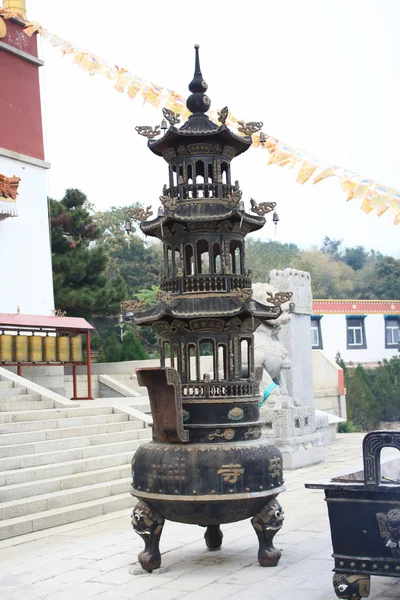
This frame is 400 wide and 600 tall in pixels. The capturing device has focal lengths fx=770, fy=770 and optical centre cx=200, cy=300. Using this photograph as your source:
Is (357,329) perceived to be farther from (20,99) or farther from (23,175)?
(20,99)

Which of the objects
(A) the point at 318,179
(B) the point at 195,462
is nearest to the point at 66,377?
(A) the point at 318,179

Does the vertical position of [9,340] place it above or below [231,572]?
above

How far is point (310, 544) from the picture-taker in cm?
817

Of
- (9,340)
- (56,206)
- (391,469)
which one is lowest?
(391,469)

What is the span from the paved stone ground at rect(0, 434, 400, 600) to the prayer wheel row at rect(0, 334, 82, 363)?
836 cm

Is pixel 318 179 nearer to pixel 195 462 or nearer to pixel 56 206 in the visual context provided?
pixel 195 462

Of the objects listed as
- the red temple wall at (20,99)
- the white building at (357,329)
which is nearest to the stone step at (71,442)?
the red temple wall at (20,99)

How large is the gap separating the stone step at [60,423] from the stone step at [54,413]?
17 centimetres

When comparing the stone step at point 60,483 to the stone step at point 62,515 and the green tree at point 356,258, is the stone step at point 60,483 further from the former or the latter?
the green tree at point 356,258

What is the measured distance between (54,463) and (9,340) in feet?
21.9

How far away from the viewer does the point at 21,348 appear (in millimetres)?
17984

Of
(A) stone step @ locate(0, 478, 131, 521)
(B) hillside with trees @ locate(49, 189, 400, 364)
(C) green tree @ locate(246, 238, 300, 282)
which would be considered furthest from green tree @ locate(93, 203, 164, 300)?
(A) stone step @ locate(0, 478, 131, 521)

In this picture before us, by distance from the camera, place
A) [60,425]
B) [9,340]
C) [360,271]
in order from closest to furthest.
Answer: [60,425] < [9,340] < [360,271]

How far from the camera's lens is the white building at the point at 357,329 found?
36.0m
